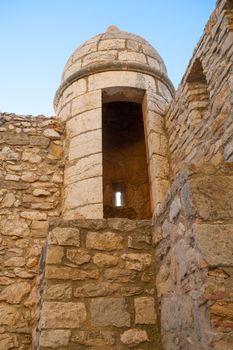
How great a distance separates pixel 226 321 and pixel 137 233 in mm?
1196

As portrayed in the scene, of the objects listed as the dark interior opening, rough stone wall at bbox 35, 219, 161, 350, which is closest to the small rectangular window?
the dark interior opening

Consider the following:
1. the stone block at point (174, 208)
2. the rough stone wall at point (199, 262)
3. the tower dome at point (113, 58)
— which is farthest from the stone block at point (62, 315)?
the tower dome at point (113, 58)

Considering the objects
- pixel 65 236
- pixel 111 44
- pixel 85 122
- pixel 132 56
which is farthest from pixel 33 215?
pixel 111 44

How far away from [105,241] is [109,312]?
20.4 inches

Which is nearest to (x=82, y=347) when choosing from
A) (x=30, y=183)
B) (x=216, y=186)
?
(x=216, y=186)

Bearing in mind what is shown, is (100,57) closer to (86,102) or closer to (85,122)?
(86,102)

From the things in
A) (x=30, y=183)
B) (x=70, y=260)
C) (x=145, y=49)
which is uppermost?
(x=145, y=49)

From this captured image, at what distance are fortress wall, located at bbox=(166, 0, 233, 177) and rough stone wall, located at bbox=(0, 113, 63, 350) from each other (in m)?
1.69

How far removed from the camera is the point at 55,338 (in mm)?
2203

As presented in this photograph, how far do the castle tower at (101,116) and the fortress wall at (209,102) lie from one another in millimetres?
406

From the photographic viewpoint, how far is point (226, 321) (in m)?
1.54

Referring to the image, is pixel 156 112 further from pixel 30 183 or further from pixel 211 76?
pixel 30 183

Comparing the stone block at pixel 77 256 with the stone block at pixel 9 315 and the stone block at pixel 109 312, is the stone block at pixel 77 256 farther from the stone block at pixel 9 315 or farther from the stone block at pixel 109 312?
the stone block at pixel 9 315

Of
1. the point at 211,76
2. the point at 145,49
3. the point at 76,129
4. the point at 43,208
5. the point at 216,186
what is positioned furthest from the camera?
the point at 145,49
